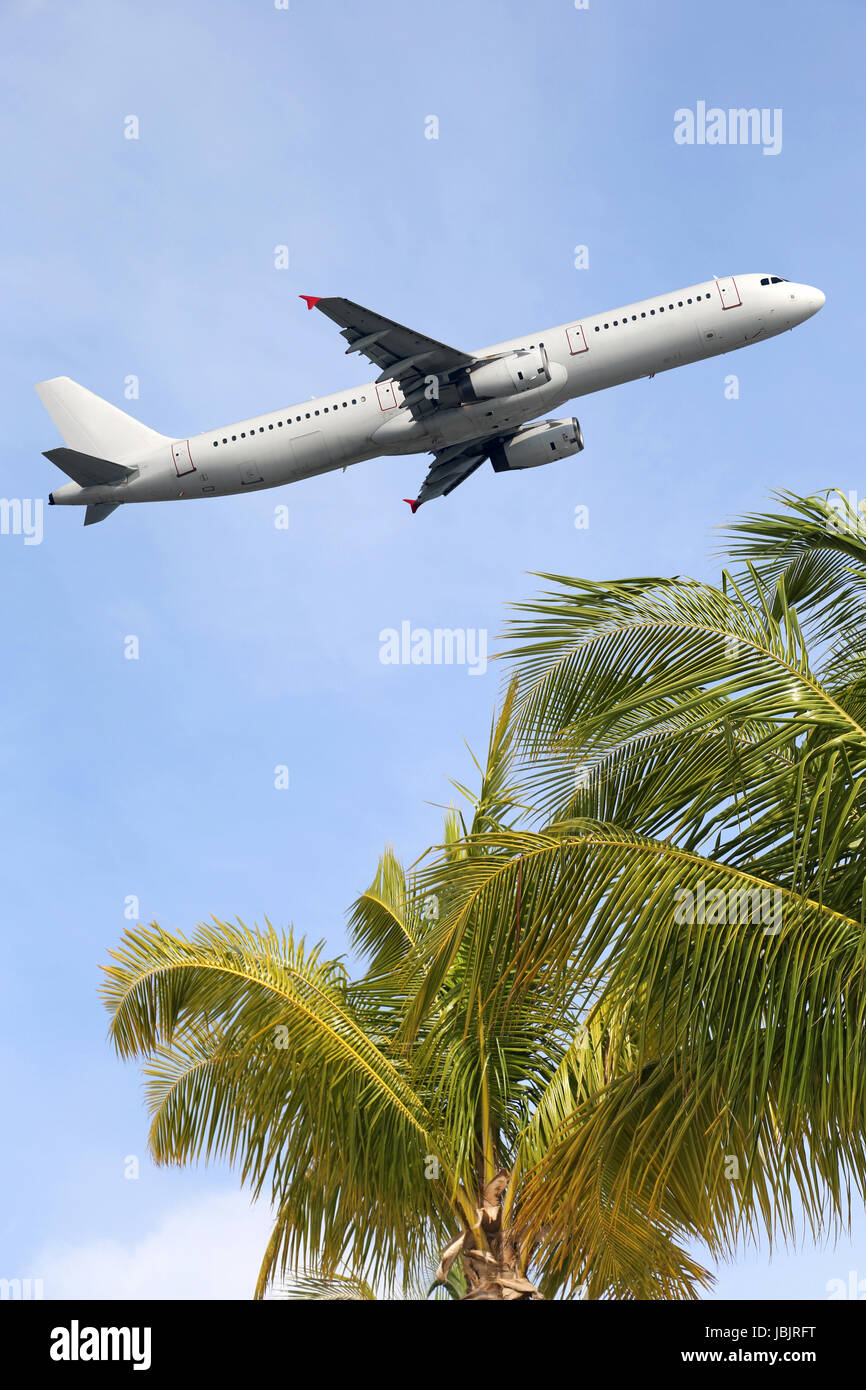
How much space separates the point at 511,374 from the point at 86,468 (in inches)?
556

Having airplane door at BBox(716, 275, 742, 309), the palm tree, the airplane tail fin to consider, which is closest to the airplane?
airplane door at BBox(716, 275, 742, 309)

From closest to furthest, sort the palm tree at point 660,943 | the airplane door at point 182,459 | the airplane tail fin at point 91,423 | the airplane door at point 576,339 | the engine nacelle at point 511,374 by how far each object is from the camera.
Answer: the palm tree at point 660,943, the engine nacelle at point 511,374, the airplane door at point 576,339, the airplane door at point 182,459, the airplane tail fin at point 91,423

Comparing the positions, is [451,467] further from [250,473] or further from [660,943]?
[660,943]

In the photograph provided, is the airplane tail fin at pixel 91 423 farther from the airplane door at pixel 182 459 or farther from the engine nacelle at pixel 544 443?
the engine nacelle at pixel 544 443

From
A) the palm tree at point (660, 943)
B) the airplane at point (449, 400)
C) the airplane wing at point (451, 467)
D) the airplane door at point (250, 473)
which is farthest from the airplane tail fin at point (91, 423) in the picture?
the palm tree at point (660, 943)

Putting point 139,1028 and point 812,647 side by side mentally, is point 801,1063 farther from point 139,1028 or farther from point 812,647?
point 139,1028

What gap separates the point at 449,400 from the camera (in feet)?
125

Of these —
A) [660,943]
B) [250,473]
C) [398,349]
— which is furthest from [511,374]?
[660,943]

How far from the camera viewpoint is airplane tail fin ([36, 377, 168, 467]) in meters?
44.7

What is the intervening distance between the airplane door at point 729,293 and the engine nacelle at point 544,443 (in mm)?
5678

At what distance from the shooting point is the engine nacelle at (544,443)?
39.9 m

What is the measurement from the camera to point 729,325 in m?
37.5
